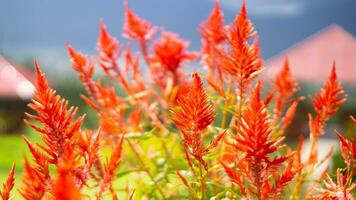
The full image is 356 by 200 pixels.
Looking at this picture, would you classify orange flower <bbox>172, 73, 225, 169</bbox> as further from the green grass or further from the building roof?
the building roof

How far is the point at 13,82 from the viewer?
17.5 meters

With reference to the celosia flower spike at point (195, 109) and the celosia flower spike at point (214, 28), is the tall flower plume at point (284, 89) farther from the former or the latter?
the celosia flower spike at point (195, 109)

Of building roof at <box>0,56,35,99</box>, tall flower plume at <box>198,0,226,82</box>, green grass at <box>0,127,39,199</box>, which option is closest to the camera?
tall flower plume at <box>198,0,226,82</box>

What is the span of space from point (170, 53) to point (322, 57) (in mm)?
12047

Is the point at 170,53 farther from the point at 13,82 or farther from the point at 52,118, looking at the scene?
the point at 13,82

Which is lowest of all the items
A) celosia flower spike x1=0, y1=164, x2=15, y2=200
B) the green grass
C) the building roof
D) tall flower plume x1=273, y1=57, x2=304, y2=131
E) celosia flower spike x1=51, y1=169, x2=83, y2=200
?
celosia flower spike x1=51, y1=169, x2=83, y2=200

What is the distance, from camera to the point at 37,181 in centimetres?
73

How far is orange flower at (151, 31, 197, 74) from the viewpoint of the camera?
5.52 ft

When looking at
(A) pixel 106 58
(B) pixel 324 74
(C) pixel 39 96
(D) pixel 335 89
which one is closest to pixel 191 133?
(C) pixel 39 96

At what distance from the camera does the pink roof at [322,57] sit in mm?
12117

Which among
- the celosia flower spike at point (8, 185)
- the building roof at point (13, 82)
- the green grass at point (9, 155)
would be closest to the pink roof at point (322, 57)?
the green grass at point (9, 155)

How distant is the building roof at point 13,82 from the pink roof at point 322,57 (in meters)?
7.43

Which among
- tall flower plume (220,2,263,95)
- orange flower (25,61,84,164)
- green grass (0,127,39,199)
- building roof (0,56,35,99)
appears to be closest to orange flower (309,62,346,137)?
tall flower plume (220,2,263,95)

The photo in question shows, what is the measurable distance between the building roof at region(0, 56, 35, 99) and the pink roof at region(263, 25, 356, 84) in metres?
7.43
